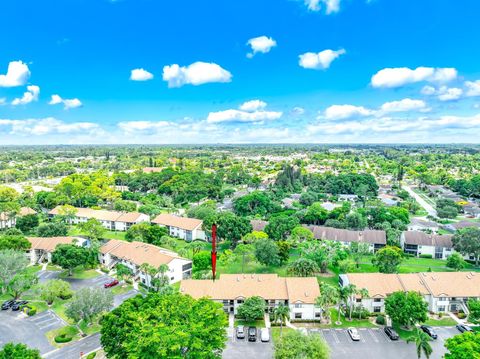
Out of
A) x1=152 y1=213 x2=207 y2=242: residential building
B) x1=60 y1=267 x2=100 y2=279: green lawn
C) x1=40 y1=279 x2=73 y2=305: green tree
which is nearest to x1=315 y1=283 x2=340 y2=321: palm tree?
x1=40 y1=279 x2=73 y2=305: green tree

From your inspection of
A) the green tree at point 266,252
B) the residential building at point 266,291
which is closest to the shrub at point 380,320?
the residential building at point 266,291

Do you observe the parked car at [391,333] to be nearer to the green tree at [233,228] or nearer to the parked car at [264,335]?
the parked car at [264,335]

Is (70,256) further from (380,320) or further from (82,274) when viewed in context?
(380,320)

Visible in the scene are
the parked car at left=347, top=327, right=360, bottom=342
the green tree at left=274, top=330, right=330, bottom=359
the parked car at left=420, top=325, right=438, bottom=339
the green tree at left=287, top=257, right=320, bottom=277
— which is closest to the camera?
the green tree at left=274, top=330, right=330, bottom=359

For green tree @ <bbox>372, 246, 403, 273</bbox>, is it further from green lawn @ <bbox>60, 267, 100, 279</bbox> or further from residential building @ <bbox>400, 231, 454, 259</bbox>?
green lawn @ <bbox>60, 267, 100, 279</bbox>

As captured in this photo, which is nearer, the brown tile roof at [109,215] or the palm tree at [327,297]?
the palm tree at [327,297]

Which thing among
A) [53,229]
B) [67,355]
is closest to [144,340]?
[67,355]
